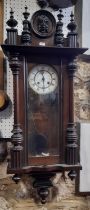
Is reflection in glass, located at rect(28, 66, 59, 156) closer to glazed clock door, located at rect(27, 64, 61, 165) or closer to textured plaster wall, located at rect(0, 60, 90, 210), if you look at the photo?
glazed clock door, located at rect(27, 64, 61, 165)

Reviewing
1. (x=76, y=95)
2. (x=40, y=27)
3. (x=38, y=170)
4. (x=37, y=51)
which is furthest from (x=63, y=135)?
(x=40, y=27)

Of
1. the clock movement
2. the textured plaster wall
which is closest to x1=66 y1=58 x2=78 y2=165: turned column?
the clock movement

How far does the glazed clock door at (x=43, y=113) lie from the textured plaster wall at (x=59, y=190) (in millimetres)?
256

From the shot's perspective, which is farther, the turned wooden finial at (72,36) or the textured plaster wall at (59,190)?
the textured plaster wall at (59,190)

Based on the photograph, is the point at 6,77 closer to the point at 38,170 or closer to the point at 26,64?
the point at 26,64

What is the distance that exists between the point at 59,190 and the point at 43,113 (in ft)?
1.72

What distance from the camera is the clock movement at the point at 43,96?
4.52 ft

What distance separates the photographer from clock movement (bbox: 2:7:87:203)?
1376mm

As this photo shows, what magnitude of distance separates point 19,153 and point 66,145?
25 centimetres

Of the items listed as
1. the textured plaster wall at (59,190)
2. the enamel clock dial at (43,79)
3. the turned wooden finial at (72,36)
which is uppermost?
the turned wooden finial at (72,36)

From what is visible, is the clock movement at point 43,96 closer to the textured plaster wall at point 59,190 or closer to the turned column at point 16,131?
the turned column at point 16,131

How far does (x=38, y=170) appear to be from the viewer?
1387 millimetres

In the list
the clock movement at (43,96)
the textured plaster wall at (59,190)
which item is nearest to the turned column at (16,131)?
the clock movement at (43,96)

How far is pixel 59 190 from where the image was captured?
1.64m
